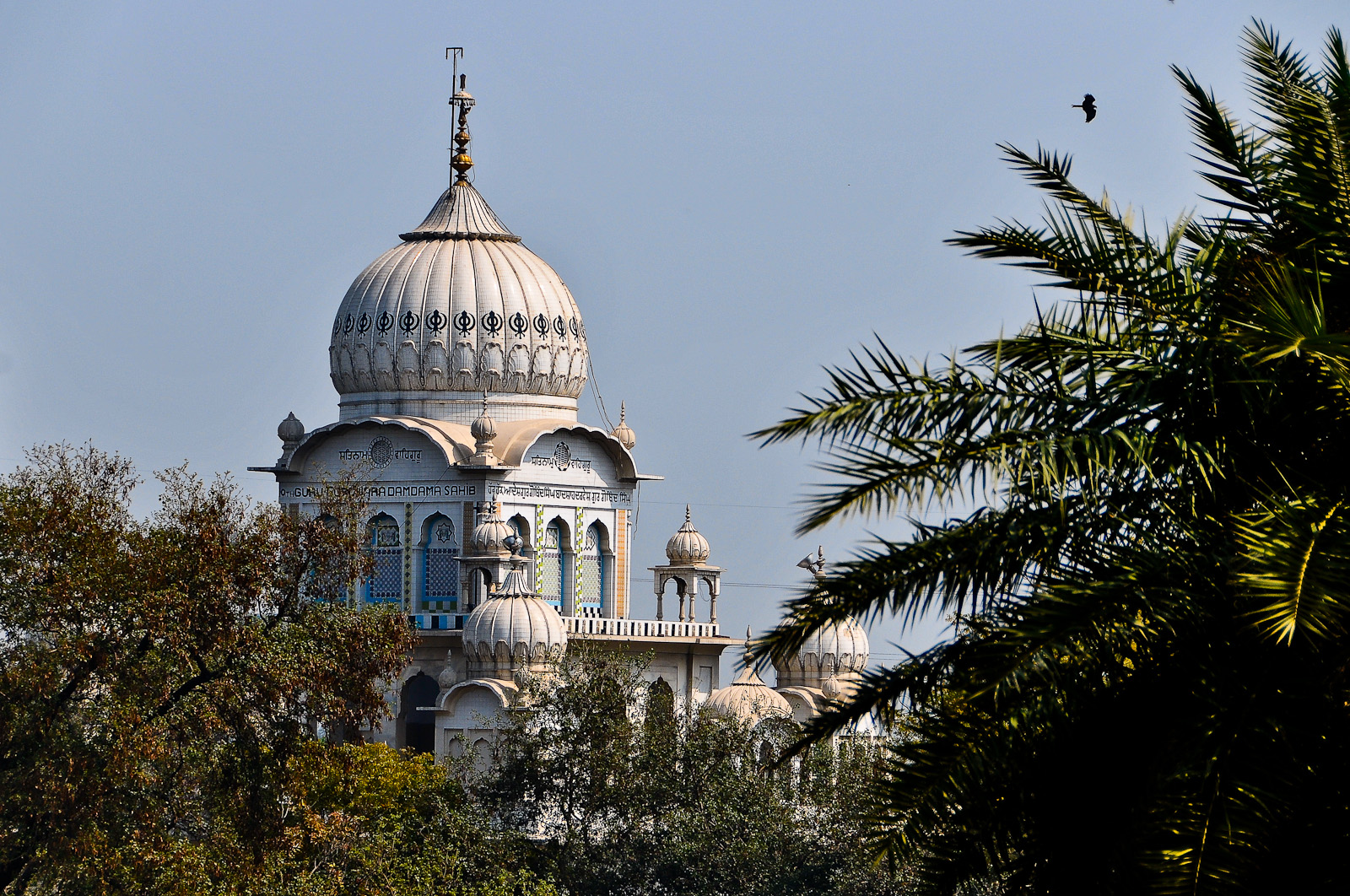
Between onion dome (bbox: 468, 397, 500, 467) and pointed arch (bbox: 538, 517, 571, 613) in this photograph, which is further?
pointed arch (bbox: 538, 517, 571, 613)

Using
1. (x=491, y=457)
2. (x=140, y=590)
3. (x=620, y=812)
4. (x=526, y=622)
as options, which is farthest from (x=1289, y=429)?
(x=491, y=457)

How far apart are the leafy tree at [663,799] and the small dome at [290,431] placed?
1247cm

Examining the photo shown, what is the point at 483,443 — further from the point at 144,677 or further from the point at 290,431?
the point at 144,677

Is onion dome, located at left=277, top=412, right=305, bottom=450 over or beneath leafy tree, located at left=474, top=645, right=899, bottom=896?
over

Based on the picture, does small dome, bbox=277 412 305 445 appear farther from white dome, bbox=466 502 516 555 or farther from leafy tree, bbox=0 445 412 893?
leafy tree, bbox=0 445 412 893

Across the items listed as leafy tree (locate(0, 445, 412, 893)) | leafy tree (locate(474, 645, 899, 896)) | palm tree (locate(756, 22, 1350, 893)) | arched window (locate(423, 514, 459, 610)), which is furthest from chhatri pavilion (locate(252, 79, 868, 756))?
palm tree (locate(756, 22, 1350, 893))

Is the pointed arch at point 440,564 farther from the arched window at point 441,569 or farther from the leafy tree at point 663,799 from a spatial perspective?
the leafy tree at point 663,799

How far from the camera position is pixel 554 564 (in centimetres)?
5031

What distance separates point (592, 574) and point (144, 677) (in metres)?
23.6

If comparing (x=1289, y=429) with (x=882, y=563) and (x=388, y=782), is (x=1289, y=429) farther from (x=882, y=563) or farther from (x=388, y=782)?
(x=388, y=782)

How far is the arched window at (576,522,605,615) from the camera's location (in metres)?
50.6

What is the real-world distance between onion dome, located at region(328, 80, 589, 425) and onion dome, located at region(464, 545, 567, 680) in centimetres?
619

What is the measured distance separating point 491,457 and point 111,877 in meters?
22.4

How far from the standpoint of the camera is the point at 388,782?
37.2 metres
